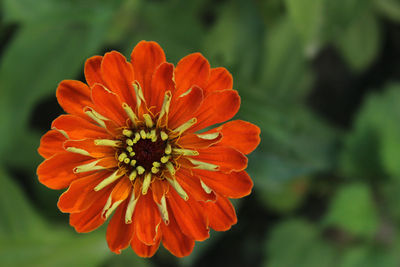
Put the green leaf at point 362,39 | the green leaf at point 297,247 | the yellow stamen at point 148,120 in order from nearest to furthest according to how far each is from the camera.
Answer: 1. the yellow stamen at point 148,120
2. the green leaf at point 297,247
3. the green leaf at point 362,39

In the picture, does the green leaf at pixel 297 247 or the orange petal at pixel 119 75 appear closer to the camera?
the orange petal at pixel 119 75

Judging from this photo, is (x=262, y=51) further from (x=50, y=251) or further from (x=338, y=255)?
(x=50, y=251)

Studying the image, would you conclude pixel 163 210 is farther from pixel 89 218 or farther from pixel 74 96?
pixel 74 96

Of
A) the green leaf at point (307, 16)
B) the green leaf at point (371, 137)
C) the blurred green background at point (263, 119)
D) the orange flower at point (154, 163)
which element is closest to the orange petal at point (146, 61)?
the orange flower at point (154, 163)

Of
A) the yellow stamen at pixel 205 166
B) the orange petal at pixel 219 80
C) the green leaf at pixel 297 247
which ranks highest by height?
the orange petal at pixel 219 80

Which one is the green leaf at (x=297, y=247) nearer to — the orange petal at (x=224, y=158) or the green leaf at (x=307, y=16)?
the green leaf at (x=307, y=16)

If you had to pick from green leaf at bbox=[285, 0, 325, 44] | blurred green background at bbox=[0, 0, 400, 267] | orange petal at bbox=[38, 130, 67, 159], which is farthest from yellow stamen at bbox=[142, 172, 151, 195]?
green leaf at bbox=[285, 0, 325, 44]
